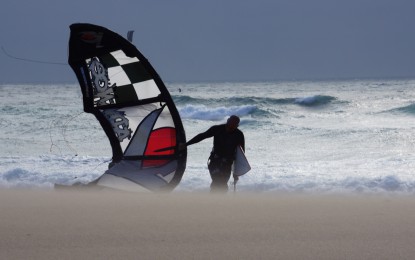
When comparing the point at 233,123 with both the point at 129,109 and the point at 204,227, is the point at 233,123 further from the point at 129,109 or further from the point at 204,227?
the point at 204,227

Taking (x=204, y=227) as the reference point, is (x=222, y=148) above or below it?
above

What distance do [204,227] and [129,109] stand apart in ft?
9.20

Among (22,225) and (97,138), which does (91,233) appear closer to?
(22,225)

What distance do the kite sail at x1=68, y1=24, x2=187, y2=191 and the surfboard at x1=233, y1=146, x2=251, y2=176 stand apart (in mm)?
672

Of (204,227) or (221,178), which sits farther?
(221,178)

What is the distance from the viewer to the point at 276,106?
94.1 feet

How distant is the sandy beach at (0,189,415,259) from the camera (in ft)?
14.0

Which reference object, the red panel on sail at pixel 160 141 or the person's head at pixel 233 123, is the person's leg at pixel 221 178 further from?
the red panel on sail at pixel 160 141

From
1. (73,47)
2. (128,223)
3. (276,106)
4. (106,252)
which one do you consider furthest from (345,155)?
(276,106)

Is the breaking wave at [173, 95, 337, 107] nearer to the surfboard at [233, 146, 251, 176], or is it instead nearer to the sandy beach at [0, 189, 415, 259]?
the surfboard at [233, 146, 251, 176]

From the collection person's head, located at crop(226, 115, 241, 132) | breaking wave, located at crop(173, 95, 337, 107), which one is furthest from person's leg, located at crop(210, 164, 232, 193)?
breaking wave, located at crop(173, 95, 337, 107)

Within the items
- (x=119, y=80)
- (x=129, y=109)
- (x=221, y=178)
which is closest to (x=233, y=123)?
(x=221, y=178)

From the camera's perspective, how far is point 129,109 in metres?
7.47

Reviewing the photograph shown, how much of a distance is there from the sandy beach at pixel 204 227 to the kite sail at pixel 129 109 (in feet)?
2.38
